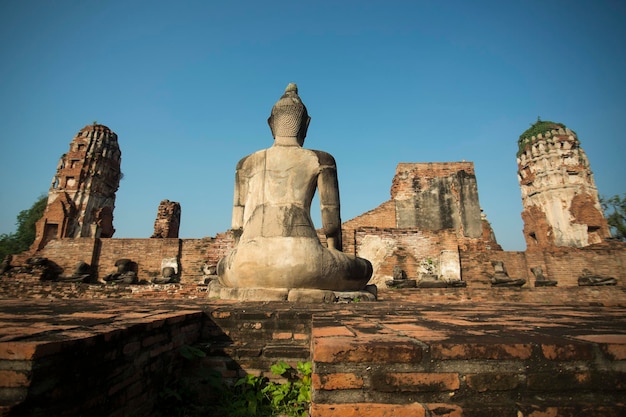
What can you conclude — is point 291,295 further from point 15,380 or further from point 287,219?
point 15,380

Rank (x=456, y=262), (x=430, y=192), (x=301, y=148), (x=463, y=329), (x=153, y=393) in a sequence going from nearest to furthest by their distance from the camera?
(x=463, y=329)
(x=153, y=393)
(x=301, y=148)
(x=456, y=262)
(x=430, y=192)

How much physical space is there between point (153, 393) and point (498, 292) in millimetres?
8100

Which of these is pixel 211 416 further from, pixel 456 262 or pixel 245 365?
pixel 456 262

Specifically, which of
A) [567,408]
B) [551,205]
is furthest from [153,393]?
[551,205]

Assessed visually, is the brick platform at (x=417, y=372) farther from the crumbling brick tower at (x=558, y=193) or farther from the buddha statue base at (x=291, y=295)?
the crumbling brick tower at (x=558, y=193)

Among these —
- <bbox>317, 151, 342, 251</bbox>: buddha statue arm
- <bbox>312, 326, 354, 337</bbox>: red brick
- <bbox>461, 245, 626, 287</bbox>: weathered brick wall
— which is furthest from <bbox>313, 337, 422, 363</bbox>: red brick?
<bbox>461, 245, 626, 287</bbox>: weathered brick wall

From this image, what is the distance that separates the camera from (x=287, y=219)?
3.64m

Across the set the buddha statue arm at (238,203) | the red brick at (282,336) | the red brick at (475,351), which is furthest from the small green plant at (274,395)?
the buddha statue arm at (238,203)

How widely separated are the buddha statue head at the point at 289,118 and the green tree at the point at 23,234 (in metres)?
30.9

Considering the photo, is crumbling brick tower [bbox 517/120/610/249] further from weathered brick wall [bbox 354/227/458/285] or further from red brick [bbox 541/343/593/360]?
red brick [bbox 541/343/593/360]

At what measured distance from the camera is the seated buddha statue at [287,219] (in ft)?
11.1

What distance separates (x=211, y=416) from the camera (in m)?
1.80

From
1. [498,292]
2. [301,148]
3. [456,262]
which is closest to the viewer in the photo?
[301,148]

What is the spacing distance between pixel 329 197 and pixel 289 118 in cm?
111
